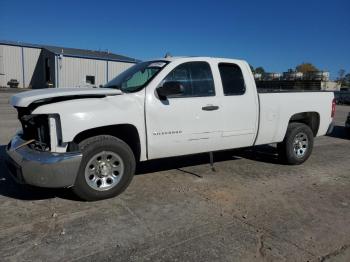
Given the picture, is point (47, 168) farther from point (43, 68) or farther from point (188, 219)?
point (43, 68)

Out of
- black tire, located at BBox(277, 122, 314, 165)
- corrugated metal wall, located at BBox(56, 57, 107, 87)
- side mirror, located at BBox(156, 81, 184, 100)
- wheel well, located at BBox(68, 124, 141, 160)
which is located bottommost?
black tire, located at BBox(277, 122, 314, 165)

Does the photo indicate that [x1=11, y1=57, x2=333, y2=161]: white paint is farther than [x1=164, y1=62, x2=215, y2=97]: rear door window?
No

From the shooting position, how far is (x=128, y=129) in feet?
16.5

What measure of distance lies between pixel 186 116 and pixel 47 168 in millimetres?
2071

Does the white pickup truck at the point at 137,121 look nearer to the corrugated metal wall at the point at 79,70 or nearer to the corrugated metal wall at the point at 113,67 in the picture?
the corrugated metal wall at the point at 79,70

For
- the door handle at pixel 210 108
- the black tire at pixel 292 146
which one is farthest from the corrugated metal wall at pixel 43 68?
the door handle at pixel 210 108

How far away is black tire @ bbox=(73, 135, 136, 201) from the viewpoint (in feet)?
14.8

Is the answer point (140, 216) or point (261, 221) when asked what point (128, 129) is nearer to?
point (140, 216)

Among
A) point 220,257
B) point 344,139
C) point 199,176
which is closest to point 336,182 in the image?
point 199,176

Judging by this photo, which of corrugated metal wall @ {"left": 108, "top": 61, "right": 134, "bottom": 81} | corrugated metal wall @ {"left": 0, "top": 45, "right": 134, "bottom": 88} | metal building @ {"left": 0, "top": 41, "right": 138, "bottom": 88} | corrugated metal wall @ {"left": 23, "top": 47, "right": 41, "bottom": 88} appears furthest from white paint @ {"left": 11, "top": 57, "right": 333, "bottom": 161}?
corrugated metal wall @ {"left": 23, "top": 47, "right": 41, "bottom": 88}

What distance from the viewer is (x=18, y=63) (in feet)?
147

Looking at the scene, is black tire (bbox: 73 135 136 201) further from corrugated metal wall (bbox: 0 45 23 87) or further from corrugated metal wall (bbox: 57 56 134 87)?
corrugated metal wall (bbox: 0 45 23 87)

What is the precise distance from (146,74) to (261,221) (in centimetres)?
266

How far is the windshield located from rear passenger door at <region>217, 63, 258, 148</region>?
1.05 m
